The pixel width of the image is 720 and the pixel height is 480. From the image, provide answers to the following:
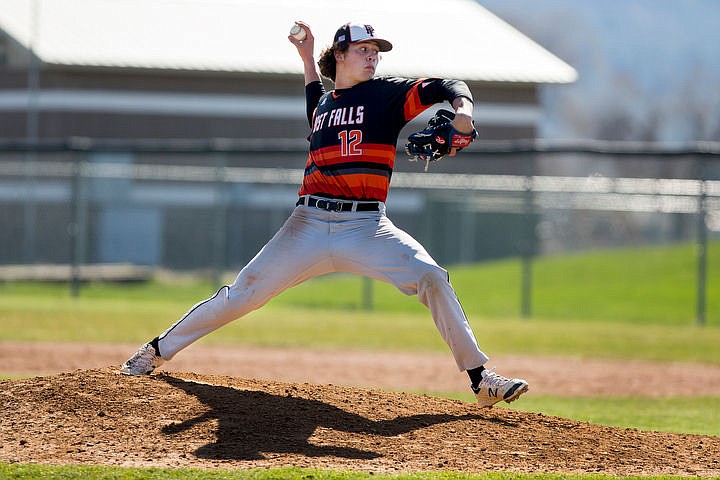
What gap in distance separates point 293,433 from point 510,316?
36.9 feet

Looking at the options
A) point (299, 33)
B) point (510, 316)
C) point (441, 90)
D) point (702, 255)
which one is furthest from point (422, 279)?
point (510, 316)

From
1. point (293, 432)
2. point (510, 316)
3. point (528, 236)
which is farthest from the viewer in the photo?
point (510, 316)

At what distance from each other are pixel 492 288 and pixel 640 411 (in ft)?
39.4

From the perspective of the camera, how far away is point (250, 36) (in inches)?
1241

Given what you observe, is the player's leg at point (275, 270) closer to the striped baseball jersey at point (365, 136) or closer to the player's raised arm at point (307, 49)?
the striped baseball jersey at point (365, 136)

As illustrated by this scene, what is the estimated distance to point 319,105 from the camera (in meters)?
6.61

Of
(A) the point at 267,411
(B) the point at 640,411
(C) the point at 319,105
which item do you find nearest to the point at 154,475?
(A) the point at 267,411

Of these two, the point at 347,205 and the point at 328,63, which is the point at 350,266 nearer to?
the point at 347,205

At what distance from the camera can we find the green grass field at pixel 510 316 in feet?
40.1

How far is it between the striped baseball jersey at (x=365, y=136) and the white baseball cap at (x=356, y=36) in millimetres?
223

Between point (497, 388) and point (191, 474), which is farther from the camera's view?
point (497, 388)

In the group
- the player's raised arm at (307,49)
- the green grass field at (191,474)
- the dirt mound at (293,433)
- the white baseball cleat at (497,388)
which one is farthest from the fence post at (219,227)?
the green grass field at (191,474)

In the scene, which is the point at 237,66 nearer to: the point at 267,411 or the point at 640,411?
the point at 640,411

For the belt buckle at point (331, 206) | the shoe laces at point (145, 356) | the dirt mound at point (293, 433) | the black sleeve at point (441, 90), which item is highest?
the black sleeve at point (441, 90)
